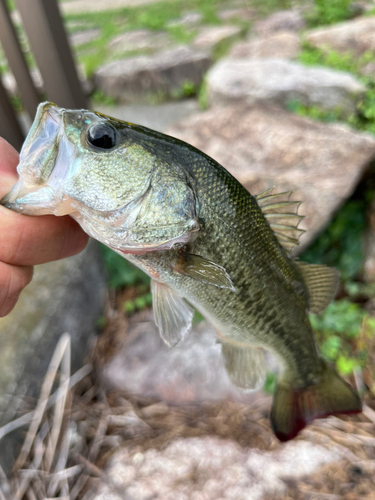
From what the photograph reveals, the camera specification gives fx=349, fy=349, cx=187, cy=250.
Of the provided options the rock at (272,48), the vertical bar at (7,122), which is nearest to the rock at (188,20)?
the rock at (272,48)

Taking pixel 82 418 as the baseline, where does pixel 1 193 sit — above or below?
above

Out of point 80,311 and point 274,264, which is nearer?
point 274,264

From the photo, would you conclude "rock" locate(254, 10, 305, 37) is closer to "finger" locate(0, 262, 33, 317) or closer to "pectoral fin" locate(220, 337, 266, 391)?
"pectoral fin" locate(220, 337, 266, 391)

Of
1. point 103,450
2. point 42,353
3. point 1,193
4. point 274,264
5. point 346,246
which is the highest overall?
point 1,193

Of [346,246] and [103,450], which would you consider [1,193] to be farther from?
[346,246]

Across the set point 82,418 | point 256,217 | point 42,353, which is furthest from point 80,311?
point 256,217

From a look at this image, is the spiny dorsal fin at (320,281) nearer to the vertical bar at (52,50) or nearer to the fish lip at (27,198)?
the fish lip at (27,198)

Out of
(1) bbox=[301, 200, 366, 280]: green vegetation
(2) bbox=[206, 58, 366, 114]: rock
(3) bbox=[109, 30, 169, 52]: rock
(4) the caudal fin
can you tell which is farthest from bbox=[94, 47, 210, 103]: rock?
(4) the caudal fin

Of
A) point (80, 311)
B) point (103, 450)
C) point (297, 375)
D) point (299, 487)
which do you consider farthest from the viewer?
point (80, 311)
